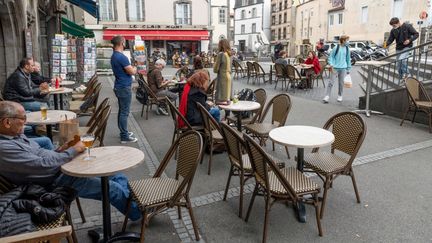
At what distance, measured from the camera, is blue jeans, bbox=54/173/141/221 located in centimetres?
265

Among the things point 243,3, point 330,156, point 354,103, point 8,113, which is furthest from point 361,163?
point 243,3

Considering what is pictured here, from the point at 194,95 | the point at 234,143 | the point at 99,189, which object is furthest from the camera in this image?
the point at 194,95

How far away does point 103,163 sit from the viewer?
260cm

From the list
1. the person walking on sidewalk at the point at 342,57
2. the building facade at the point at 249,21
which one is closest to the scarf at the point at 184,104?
the person walking on sidewalk at the point at 342,57

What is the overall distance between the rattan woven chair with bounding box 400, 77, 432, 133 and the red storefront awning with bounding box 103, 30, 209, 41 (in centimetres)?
2388

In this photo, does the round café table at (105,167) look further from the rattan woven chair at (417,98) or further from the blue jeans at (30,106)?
the rattan woven chair at (417,98)

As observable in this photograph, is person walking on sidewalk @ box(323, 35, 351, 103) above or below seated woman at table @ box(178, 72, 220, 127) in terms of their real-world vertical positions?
above

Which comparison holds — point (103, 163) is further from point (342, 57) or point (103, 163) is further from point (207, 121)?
point (342, 57)

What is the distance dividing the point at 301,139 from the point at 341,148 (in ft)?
2.20

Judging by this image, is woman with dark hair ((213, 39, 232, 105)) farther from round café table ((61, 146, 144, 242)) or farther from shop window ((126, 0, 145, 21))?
shop window ((126, 0, 145, 21))

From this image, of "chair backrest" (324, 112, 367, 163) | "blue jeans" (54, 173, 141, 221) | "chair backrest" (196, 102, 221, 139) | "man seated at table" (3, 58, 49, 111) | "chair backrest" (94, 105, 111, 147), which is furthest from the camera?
"man seated at table" (3, 58, 49, 111)

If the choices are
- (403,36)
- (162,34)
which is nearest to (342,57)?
(403,36)

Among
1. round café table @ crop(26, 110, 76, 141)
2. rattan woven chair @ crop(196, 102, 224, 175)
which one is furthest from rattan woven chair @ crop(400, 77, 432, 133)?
round café table @ crop(26, 110, 76, 141)

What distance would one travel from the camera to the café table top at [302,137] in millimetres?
3225
